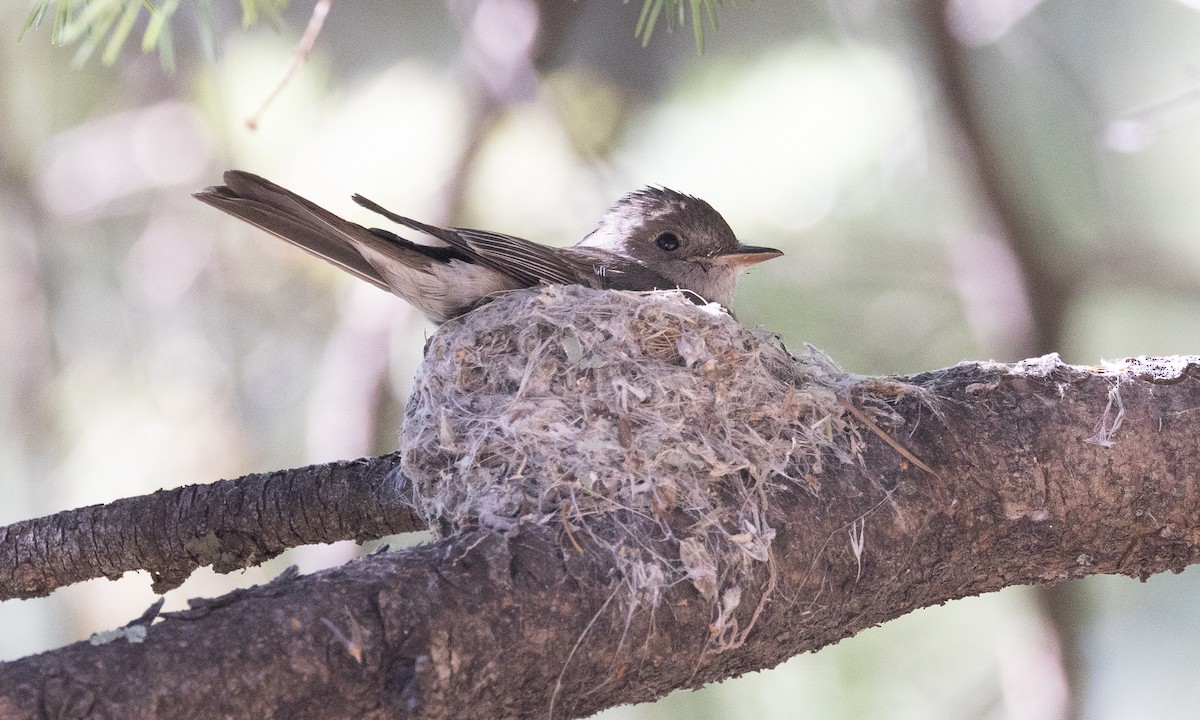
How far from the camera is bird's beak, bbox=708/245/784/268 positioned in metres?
3.62

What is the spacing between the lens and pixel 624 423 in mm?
2422

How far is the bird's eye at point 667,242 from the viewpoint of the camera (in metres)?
3.71

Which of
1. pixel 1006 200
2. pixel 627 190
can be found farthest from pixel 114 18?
pixel 1006 200

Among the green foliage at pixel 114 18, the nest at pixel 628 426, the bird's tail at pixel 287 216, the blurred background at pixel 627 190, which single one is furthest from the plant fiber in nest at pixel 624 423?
the blurred background at pixel 627 190

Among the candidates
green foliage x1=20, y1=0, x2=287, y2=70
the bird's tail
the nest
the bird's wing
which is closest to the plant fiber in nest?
the nest

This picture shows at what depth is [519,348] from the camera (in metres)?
2.75

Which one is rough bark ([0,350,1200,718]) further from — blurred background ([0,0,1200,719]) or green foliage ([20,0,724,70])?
blurred background ([0,0,1200,719])

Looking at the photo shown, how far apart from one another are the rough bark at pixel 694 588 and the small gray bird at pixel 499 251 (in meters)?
1.20

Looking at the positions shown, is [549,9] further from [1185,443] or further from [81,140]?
[1185,443]

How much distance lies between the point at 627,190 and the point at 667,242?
1.66m

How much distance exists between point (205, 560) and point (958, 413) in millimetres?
1747

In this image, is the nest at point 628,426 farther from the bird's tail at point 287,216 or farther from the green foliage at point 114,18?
the green foliage at point 114,18

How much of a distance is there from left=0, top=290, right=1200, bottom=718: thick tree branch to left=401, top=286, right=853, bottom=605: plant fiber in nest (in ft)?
0.06

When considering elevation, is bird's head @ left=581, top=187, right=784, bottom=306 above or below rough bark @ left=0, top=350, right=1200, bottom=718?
above
